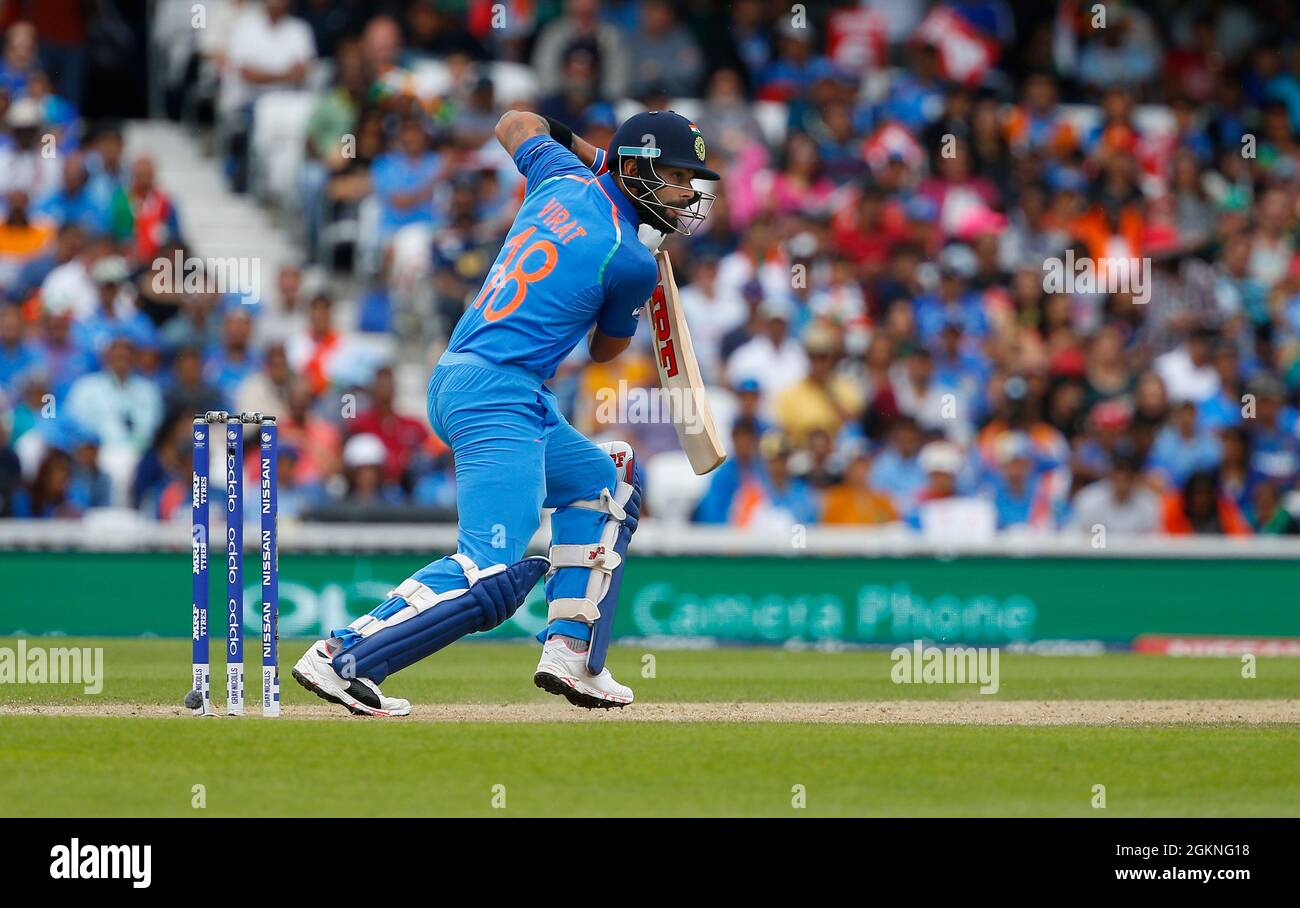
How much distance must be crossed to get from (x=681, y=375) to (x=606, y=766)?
229cm

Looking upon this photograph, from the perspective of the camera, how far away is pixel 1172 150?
73.7 feet

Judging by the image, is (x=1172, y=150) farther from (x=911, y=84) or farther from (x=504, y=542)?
(x=504, y=542)

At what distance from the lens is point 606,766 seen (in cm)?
815

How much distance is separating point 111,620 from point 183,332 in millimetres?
3164

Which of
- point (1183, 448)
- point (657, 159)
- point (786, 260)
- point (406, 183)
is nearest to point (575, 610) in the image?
point (657, 159)

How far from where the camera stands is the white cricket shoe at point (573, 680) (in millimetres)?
9312

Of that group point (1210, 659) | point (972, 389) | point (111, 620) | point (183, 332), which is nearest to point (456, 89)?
point (183, 332)

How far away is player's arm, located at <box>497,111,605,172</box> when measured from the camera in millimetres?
9742

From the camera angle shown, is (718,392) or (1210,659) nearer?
(1210,659)

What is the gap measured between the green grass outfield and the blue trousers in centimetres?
69

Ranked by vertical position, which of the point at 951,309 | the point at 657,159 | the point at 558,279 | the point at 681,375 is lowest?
the point at 681,375
